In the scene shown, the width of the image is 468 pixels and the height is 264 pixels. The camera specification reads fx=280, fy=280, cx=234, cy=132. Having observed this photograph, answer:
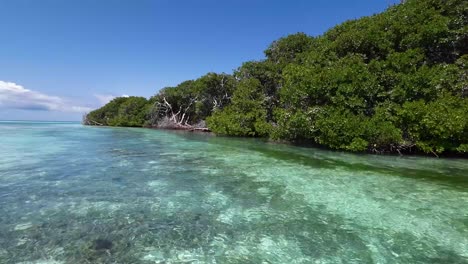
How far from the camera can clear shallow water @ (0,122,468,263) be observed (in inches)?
118

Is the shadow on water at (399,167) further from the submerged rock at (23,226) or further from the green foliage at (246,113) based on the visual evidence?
the green foliage at (246,113)

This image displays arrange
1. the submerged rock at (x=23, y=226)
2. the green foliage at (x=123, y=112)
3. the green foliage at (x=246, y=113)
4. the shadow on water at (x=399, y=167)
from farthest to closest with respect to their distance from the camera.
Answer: the green foliage at (x=123, y=112) < the green foliage at (x=246, y=113) < the shadow on water at (x=399, y=167) < the submerged rock at (x=23, y=226)

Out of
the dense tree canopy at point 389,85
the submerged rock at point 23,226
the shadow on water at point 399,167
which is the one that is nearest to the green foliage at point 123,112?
the dense tree canopy at point 389,85

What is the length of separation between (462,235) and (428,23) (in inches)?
472

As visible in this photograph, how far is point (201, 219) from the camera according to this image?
3973 mm

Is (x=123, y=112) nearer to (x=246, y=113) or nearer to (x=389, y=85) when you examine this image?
(x=246, y=113)

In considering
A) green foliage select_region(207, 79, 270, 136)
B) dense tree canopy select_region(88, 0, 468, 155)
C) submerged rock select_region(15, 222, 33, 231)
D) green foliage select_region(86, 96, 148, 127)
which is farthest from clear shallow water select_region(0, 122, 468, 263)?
green foliage select_region(86, 96, 148, 127)

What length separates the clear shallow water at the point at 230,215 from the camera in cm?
301

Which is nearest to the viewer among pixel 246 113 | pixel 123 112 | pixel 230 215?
pixel 230 215

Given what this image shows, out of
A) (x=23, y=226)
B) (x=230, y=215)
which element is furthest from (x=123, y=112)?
(x=230, y=215)

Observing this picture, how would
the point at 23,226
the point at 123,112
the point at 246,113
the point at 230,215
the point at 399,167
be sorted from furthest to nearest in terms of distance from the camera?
the point at 123,112 → the point at 246,113 → the point at 399,167 → the point at 230,215 → the point at 23,226

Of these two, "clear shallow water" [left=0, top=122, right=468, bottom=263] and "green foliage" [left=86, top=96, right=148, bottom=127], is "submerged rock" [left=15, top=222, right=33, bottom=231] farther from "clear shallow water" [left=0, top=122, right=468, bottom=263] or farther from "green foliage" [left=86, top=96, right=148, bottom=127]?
"green foliage" [left=86, top=96, right=148, bottom=127]

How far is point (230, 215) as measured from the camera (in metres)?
4.15

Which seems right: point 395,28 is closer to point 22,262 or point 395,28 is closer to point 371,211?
point 371,211
